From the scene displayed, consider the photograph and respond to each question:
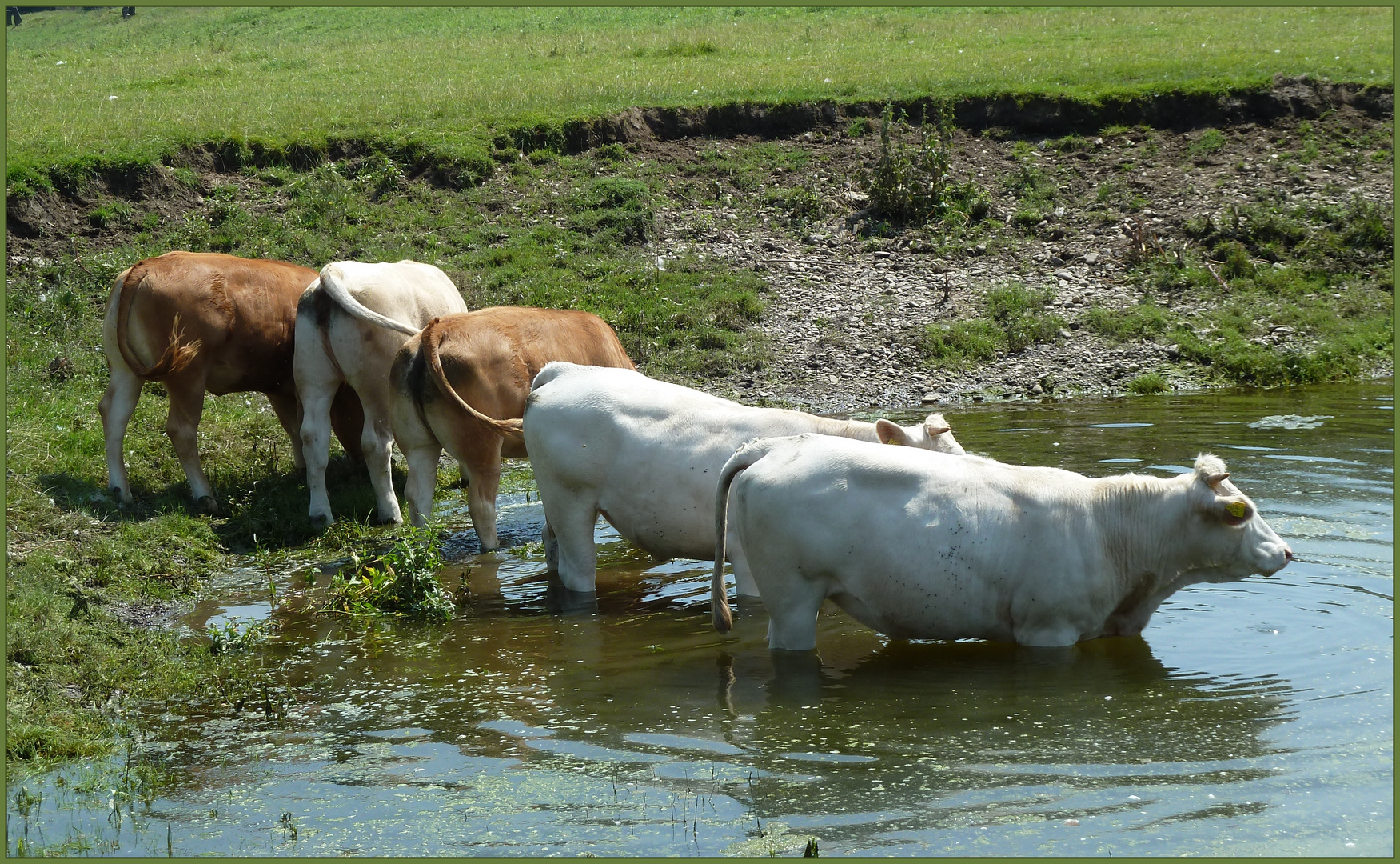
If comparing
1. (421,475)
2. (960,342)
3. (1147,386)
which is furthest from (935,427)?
(960,342)

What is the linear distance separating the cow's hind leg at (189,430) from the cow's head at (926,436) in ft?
19.9

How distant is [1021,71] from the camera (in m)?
22.6

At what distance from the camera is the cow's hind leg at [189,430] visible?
36.1ft

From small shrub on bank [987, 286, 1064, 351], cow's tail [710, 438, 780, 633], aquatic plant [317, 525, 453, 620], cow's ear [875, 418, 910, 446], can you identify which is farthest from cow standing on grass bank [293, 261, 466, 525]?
small shrub on bank [987, 286, 1064, 351]

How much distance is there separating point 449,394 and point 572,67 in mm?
17181

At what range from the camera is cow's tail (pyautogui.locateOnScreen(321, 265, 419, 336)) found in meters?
10.6

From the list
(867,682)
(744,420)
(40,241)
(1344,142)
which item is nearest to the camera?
(867,682)

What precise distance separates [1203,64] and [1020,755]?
1950 centimetres

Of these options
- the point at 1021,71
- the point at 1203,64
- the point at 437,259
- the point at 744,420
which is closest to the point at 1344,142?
the point at 1203,64

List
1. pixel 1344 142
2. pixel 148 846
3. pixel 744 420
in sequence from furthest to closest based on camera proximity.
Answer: pixel 1344 142
pixel 744 420
pixel 148 846

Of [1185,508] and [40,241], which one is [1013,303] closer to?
[1185,508]

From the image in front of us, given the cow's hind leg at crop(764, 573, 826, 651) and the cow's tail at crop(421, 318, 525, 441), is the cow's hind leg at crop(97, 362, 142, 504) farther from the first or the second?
the cow's hind leg at crop(764, 573, 826, 651)

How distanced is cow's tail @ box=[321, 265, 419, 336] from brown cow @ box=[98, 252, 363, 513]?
30.7 inches

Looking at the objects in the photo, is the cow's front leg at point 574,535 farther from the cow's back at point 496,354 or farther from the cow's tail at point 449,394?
the cow's back at point 496,354
